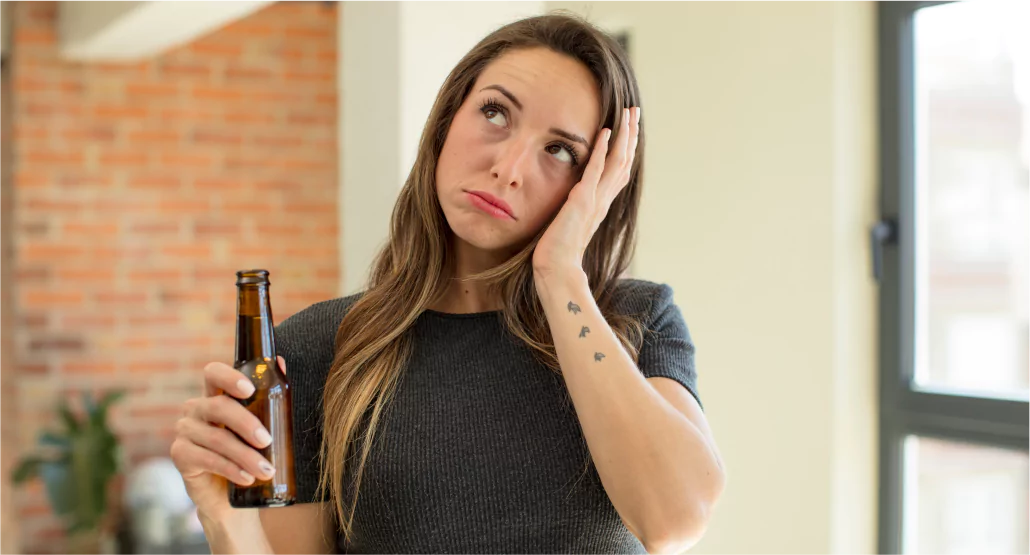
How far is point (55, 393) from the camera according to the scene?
438 centimetres

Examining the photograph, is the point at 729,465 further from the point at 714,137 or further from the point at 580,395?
the point at 580,395

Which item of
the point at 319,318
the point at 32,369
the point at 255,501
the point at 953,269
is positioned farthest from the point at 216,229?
the point at 255,501

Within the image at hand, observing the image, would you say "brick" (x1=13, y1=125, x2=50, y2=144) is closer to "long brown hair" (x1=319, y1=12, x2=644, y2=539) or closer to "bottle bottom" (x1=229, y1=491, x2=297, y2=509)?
"long brown hair" (x1=319, y1=12, x2=644, y2=539)

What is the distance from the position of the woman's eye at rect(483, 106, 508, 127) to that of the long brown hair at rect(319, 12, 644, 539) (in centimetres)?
8

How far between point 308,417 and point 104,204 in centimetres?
349

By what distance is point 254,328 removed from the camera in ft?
3.78

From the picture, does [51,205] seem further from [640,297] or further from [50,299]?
[640,297]

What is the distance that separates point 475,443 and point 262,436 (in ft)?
0.91

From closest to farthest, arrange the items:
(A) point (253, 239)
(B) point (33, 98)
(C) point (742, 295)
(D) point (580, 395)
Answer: (D) point (580, 395), (C) point (742, 295), (B) point (33, 98), (A) point (253, 239)

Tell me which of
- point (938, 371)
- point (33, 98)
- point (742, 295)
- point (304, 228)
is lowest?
point (938, 371)

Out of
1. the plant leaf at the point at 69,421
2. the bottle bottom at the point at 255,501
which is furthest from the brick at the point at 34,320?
the bottle bottom at the point at 255,501

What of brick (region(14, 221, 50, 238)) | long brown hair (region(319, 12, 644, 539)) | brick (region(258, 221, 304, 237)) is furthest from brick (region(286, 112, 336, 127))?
long brown hair (region(319, 12, 644, 539))

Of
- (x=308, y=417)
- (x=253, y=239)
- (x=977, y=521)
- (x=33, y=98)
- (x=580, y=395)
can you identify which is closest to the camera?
(x=580, y=395)

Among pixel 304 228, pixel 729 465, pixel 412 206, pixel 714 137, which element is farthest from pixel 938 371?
pixel 304 228
